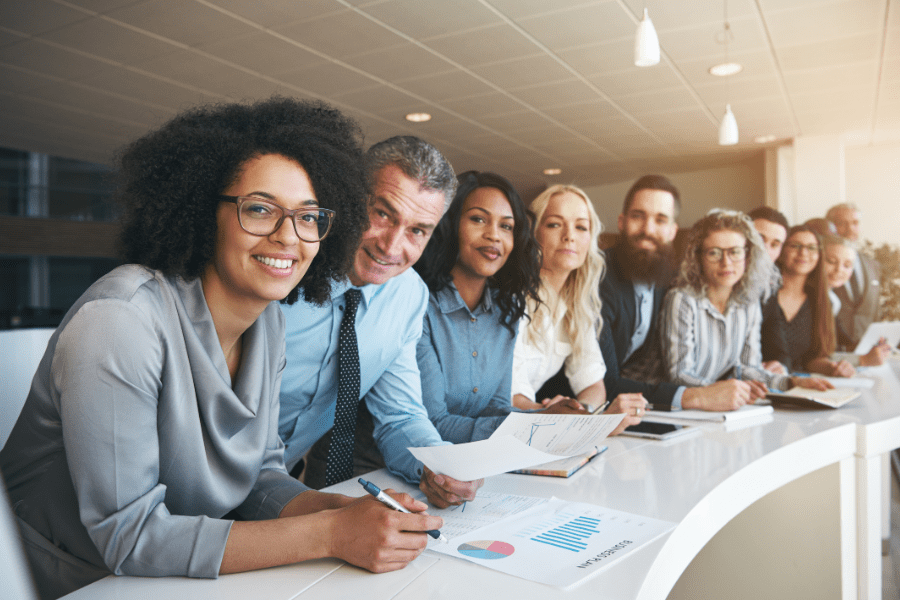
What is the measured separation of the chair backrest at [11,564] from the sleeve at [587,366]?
6.98 feet

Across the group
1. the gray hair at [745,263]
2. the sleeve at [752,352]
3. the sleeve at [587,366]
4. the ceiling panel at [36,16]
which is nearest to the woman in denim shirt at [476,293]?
the sleeve at [587,366]

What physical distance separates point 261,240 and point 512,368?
1.21 meters

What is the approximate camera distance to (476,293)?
202 cm

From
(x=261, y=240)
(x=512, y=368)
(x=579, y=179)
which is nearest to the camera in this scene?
(x=261, y=240)

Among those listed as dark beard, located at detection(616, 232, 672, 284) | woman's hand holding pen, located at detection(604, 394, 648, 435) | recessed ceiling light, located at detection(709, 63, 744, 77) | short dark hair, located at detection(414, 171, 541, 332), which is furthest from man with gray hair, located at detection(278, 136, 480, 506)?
recessed ceiling light, located at detection(709, 63, 744, 77)

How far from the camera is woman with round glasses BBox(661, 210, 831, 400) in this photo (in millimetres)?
2729

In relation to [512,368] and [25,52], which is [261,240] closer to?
[512,368]

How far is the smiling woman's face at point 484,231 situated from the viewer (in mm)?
1938

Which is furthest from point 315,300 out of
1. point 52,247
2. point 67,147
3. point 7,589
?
point 52,247

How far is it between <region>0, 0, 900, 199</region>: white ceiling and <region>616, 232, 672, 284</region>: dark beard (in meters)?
1.88

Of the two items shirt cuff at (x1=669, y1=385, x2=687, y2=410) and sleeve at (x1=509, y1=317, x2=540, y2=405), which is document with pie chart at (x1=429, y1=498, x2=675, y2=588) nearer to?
sleeve at (x1=509, y1=317, x2=540, y2=405)

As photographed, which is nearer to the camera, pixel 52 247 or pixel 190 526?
pixel 190 526

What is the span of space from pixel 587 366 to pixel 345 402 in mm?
1111

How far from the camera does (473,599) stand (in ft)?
2.58
